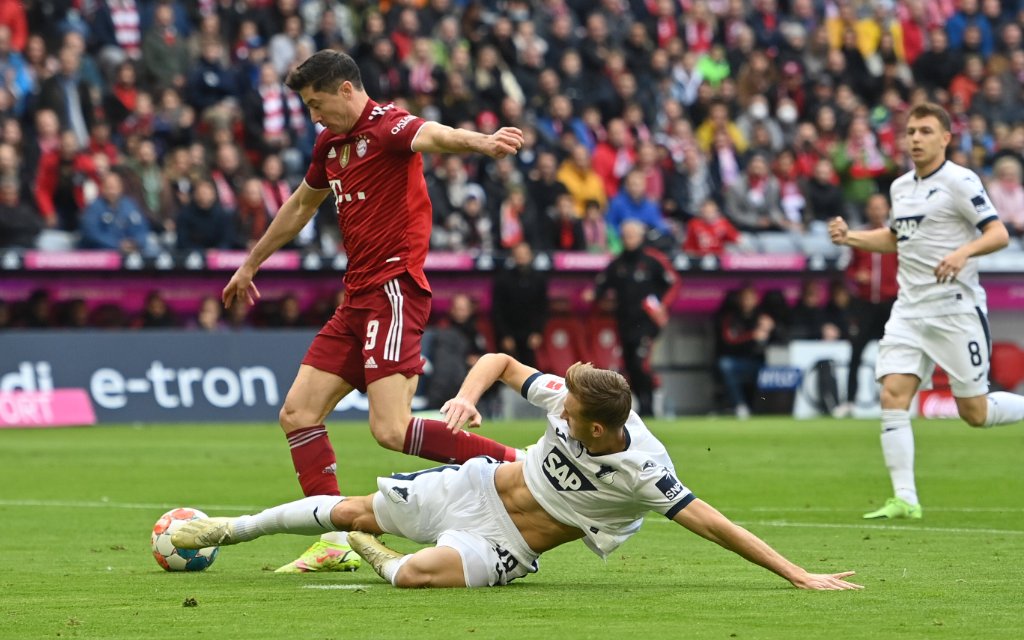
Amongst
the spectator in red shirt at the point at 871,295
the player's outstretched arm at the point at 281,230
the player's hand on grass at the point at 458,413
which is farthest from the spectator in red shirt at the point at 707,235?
the player's hand on grass at the point at 458,413

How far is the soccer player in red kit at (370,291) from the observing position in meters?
8.61

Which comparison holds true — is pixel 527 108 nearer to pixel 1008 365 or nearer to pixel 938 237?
pixel 1008 365

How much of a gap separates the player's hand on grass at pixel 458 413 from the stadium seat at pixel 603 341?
17.9 meters

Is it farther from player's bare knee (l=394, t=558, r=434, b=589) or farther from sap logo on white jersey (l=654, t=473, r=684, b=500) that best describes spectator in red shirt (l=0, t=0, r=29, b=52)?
sap logo on white jersey (l=654, t=473, r=684, b=500)

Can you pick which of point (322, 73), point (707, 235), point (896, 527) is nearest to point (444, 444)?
point (322, 73)

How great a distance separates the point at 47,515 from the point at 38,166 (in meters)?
10.7

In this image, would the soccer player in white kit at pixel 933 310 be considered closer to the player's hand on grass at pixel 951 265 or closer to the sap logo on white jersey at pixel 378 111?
the player's hand on grass at pixel 951 265

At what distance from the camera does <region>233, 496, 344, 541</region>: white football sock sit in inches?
306

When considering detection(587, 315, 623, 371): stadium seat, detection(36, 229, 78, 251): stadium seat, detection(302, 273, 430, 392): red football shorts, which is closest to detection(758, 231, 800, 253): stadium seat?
detection(587, 315, 623, 371): stadium seat

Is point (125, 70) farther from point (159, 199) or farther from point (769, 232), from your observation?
point (769, 232)

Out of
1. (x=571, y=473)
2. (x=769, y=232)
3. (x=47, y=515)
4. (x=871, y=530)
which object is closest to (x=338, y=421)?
(x=769, y=232)

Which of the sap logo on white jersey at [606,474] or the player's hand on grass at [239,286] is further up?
the player's hand on grass at [239,286]

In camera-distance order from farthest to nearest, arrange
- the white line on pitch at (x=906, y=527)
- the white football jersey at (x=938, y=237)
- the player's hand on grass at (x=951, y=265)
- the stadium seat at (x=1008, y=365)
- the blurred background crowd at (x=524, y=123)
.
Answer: the stadium seat at (x=1008, y=365) < the blurred background crowd at (x=524, y=123) < the white football jersey at (x=938, y=237) < the player's hand on grass at (x=951, y=265) < the white line on pitch at (x=906, y=527)

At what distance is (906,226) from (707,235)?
13.2 m
